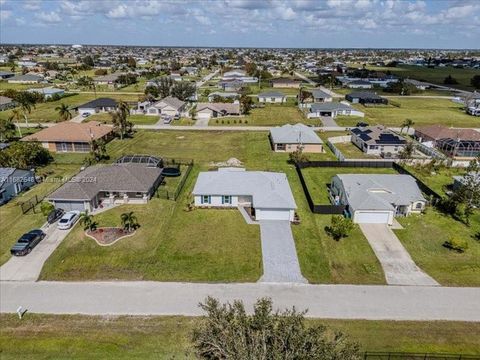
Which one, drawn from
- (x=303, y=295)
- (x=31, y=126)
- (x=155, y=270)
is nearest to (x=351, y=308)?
(x=303, y=295)

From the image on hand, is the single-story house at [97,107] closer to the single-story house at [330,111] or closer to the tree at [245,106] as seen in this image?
the tree at [245,106]

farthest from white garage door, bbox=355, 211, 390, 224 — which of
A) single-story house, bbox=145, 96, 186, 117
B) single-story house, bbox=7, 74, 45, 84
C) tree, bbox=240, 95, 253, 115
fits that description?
single-story house, bbox=7, 74, 45, 84

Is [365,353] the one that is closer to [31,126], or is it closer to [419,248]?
[419,248]

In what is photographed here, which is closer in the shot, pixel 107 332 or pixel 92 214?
pixel 107 332

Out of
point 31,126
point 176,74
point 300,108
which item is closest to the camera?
point 31,126

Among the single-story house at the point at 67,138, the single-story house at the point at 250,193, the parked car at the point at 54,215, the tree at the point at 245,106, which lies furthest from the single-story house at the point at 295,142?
the parked car at the point at 54,215

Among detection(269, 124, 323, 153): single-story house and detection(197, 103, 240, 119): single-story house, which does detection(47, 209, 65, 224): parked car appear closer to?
detection(269, 124, 323, 153): single-story house
